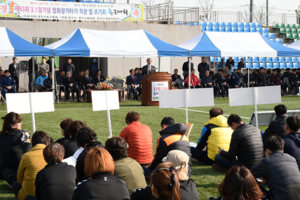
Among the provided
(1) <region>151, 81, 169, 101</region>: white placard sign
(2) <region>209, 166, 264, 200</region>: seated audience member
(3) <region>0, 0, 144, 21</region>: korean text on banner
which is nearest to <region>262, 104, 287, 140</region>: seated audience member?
(2) <region>209, 166, 264, 200</region>: seated audience member

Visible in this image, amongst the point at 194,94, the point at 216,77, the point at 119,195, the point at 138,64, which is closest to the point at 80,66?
the point at 138,64

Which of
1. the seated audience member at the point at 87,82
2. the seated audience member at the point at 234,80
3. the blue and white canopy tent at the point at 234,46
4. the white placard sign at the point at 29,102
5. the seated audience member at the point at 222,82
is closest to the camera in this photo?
the white placard sign at the point at 29,102

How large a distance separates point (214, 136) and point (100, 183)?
12.1 feet

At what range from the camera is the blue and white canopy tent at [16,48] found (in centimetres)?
1392

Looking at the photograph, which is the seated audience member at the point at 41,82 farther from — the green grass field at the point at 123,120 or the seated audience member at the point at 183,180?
the seated audience member at the point at 183,180

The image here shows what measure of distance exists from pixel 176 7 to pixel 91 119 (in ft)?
48.1

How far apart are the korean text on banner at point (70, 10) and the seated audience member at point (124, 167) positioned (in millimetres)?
17384

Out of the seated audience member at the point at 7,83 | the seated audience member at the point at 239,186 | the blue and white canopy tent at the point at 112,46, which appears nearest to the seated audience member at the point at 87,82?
the blue and white canopy tent at the point at 112,46

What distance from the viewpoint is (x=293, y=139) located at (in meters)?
5.29

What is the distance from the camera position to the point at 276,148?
14.0 ft

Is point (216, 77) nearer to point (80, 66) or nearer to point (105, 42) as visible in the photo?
point (105, 42)

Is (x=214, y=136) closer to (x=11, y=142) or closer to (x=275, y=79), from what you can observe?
(x=11, y=142)

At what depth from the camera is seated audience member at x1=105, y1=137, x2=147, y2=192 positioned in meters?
4.10

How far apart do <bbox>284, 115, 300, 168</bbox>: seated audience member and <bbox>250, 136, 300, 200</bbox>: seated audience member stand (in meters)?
1.00
